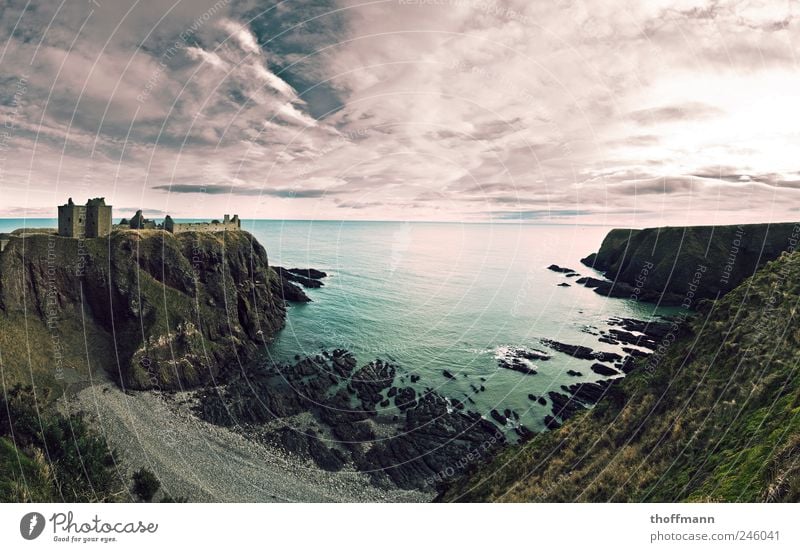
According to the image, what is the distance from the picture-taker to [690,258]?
271 feet

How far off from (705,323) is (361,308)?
5570 centimetres

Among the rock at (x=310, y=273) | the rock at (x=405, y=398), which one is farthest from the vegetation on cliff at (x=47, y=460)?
the rock at (x=310, y=273)

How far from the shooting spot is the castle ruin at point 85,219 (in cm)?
3603

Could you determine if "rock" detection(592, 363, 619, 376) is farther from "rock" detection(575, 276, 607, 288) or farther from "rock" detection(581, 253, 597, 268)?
"rock" detection(581, 253, 597, 268)

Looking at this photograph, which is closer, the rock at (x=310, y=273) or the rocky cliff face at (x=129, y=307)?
the rocky cliff face at (x=129, y=307)

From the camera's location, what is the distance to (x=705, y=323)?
13.8 m

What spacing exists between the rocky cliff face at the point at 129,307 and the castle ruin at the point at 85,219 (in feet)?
3.46

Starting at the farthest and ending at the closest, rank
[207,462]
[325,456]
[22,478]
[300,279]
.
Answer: [300,279] < [325,456] < [207,462] < [22,478]

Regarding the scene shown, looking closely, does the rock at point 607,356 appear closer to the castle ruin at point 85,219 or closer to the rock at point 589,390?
the rock at point 589,390

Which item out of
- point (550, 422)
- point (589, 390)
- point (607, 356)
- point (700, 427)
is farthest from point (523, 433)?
point (607, 356)

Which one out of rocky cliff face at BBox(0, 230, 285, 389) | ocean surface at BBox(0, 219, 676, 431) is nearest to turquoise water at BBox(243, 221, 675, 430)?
ocean surface at BBox(0, 219, 676, 431)

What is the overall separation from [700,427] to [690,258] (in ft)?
313

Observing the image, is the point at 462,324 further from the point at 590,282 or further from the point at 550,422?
the point at 590,282

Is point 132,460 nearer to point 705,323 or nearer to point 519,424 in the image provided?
point 519,424
